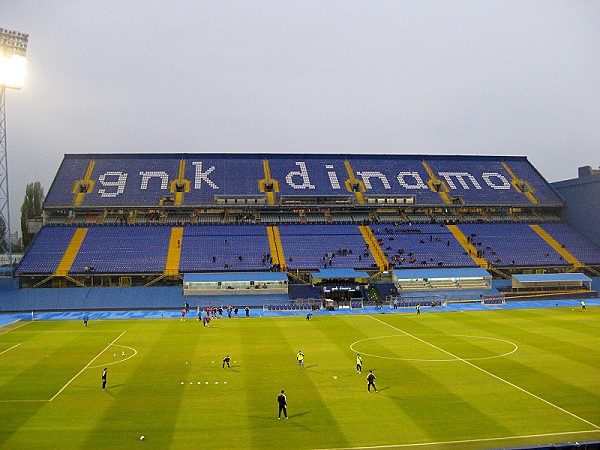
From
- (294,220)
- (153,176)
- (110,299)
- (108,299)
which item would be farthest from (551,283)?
(153,176)

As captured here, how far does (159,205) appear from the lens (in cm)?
8962

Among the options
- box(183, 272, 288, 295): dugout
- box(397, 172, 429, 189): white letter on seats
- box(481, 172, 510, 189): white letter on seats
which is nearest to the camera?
box(183, 272, 288, 295): dugout

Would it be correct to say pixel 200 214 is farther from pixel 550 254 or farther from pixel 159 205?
pixel 550 254

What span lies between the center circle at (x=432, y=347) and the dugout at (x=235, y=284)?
91.1ft

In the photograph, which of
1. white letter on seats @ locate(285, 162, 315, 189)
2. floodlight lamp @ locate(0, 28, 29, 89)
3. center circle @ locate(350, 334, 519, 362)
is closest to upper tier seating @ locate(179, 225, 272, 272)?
white letter on seats @ locate(285, 162, 315, 189)

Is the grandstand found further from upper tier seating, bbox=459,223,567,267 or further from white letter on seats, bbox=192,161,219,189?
white letter on seats, bbox=192,161,219,189

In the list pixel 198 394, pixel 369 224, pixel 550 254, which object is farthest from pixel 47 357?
pixel 550 254

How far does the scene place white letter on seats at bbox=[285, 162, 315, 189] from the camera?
9614 cm

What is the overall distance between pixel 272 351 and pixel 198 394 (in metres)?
12.1

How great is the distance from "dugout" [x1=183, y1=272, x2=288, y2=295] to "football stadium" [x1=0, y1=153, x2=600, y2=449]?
268 mm

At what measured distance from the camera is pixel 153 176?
97.4 m

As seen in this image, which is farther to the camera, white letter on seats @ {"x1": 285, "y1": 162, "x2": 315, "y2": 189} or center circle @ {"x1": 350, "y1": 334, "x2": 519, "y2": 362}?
white letter on seats @ {"x1": 285, "y1": 162, "x2": 315, "y2": 189}

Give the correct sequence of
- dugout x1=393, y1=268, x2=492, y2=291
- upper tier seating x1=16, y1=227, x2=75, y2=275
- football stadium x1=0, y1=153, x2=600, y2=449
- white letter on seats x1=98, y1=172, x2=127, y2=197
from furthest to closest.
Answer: white letter on seats x1=98, y1=172, x2=127, y2=197
dugout x1=393, y1=268, x2=492, y2=291
upper tier seating x1=16, y1=227, x2=75, y2=275
football stadium x1=0, y1=153, x2=600, y2=449

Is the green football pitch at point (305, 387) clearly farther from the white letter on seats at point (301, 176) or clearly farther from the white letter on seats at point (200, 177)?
the white letter on seats at point (301, 176)
